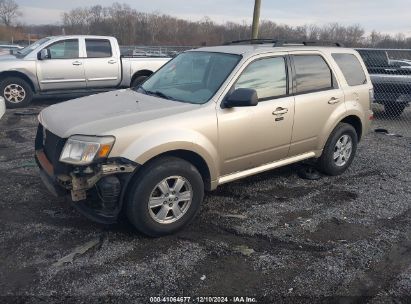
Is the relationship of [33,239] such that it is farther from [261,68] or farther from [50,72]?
[50,72]

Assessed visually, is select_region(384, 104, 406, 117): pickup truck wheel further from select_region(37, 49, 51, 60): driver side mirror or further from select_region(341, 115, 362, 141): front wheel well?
select_region(37, 49, 51, 60): driver side mirror

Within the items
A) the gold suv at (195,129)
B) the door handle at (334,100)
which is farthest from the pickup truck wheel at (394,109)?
the door handle at (334,100)

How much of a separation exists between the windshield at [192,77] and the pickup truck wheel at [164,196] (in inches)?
31.1

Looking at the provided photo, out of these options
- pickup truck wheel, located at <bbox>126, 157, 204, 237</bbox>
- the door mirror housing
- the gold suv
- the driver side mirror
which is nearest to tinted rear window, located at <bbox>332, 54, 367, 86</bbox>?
the gold suv

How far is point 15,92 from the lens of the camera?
9586mm

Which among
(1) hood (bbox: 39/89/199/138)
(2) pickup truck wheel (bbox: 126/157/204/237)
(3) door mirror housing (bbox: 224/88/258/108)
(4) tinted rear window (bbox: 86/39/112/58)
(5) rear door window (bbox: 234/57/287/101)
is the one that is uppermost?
(4) tinted rear window (bbox: 86/39/112/58)

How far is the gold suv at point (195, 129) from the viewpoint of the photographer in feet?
11.0

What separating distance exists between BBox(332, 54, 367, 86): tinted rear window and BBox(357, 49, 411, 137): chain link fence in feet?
12.1

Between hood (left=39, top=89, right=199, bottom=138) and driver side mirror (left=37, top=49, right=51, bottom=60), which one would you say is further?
driver side mirror (left=37, top=49, right=51, bottom=60)

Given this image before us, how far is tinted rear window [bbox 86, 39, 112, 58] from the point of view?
10.3m

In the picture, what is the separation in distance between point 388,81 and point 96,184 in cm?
859

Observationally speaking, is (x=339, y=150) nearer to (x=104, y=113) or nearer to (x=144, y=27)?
(x=104, y=113)

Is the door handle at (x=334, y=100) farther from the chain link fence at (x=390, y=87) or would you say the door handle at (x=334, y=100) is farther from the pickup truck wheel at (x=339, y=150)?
the chain link fence at (x=390, y=87)

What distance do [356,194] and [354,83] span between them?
5.17 ft
